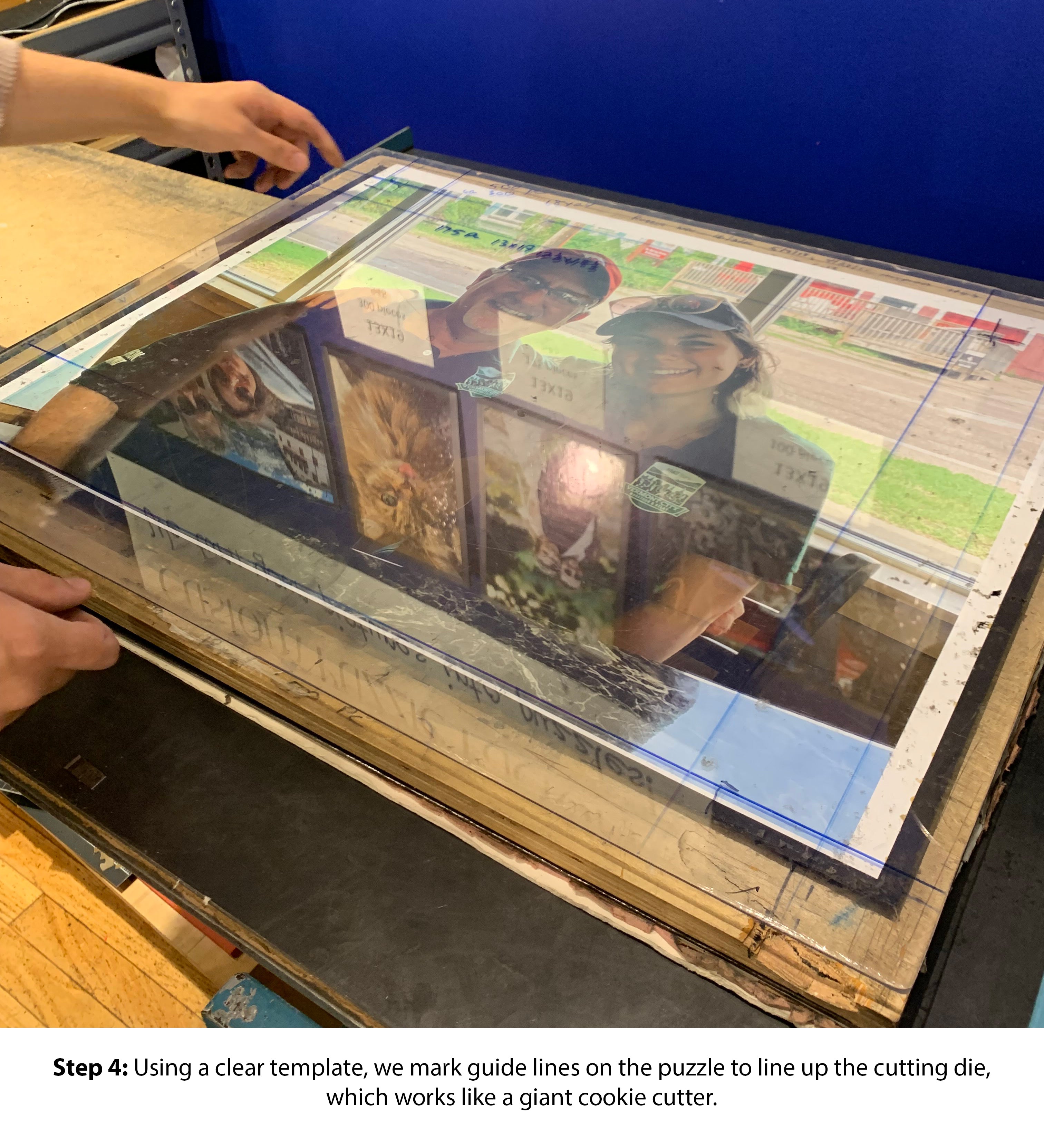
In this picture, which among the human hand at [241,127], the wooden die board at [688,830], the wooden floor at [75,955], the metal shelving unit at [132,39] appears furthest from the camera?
the metal shelving unit at [132,39]

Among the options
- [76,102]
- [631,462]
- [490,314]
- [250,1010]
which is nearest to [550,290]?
[490,314]

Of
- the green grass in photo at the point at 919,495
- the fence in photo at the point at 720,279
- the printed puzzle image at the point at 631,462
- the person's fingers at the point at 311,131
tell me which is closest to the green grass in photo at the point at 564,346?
the printed puzzle image at the point at 631,462

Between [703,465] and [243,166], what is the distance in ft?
2.79

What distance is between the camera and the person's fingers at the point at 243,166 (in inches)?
49.3

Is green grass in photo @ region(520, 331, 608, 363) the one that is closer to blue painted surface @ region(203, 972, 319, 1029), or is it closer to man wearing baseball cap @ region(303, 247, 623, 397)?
man wearing baseball cap @ region(303, 247, 623, 397)

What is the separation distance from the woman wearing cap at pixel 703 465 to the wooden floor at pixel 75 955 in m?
0.63

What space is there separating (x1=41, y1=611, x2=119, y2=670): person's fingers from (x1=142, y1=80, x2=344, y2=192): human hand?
684 millimetres

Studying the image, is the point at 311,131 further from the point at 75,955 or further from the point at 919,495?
the point at 75,955

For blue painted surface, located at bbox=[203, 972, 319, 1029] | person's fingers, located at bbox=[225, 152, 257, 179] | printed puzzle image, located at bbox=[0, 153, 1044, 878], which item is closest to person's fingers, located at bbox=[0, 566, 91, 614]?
printed puzzle image, located at bbox=[0, 153, 1044, 878]

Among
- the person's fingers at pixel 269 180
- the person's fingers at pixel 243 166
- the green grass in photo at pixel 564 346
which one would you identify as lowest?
the green grass in photo at pixel 564 346

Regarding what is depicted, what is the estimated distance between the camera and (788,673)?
67cm

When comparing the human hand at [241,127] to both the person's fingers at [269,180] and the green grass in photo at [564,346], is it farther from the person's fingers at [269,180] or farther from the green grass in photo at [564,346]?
the green grass in photo at [564,346]

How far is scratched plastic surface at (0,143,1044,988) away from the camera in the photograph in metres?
0.63

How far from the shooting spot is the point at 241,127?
1177 mm
